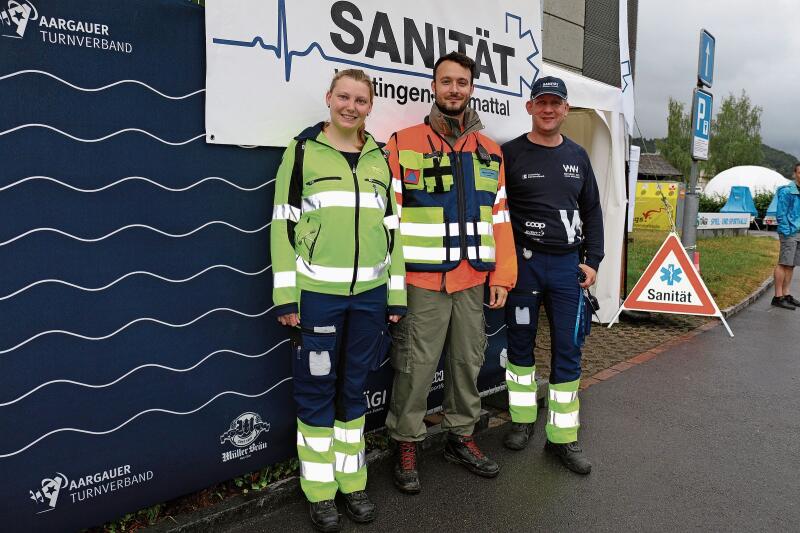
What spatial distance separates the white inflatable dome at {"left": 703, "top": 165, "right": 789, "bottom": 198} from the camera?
5181 cm

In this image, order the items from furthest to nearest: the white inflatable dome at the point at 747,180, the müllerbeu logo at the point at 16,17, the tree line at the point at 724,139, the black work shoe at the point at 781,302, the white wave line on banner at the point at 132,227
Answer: the tree line at the point at 724,139 → the white inflatable dome at the point at 747,180 → the black work shoe at the point at 781,302 → the white wave line on banner at the point at 132,227 → the müllerbeu logo at the point at 16,17

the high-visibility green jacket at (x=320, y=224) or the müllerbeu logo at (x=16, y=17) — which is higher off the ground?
the müllerbeu logo at (x=16, y=17)

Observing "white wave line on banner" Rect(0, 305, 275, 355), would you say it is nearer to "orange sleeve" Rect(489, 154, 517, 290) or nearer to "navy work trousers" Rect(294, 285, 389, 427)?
"navy work trousers" Rect(294, 285, 389, 427)

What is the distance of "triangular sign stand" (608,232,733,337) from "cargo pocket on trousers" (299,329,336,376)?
530 cm

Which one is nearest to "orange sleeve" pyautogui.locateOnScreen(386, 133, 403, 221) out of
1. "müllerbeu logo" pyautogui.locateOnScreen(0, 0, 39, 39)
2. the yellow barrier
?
"müllerbeu logo" pyautogui.locateOnScreen(0, 0, 39, 39)

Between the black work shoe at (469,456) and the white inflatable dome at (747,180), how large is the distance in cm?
5409

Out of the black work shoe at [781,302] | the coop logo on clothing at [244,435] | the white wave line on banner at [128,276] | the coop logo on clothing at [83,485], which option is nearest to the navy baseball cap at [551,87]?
the white wave line on banner at [128,276]

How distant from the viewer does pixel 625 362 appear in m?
5.87

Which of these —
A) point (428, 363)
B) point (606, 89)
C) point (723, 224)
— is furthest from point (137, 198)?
point (723, 224)

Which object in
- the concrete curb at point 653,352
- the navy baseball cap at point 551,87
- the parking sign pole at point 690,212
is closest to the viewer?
the navy baseball cap at point 551,87

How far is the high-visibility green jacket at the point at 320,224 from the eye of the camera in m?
2.73

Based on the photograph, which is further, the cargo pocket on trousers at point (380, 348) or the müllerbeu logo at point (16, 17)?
the cargo pocket on trousers at point (380, 348)

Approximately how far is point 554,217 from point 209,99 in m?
2.10

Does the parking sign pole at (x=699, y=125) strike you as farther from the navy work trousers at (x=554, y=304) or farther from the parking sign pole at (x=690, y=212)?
the navy work trousers at (x=554, y=304)
